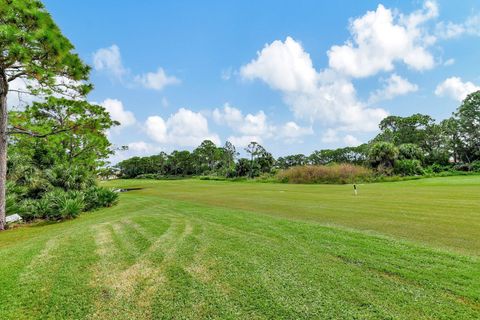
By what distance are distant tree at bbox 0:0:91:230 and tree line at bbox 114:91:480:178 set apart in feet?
141

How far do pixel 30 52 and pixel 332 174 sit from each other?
37.6m

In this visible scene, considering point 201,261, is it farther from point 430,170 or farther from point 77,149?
point 430,170

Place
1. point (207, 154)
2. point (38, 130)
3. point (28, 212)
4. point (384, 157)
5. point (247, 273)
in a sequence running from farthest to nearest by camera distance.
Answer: point (207, 154) → point (384, 157) → point (38, 130) → point (28, 212) → point (247, 273)

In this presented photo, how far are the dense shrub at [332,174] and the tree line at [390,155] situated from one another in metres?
4.21

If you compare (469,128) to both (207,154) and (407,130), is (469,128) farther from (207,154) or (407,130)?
(207,154)

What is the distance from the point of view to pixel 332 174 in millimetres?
38844

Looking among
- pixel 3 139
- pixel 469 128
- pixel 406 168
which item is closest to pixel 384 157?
pixel 406 168

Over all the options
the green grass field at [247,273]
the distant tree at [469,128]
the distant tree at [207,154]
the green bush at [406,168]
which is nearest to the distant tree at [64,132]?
the green grass field at [247,273]

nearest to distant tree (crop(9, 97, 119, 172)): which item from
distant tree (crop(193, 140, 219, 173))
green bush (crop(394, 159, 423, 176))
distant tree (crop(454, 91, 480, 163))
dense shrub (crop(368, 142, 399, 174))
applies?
dense shrub (crop(368, 142, 399, 174))

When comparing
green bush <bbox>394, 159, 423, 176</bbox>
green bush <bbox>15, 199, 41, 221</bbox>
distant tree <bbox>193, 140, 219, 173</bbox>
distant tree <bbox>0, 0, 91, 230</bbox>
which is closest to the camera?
distant tree <bbox>0, 0, 91, 230</bbox>

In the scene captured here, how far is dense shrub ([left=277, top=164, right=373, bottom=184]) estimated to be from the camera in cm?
3767

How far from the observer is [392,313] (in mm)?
3328

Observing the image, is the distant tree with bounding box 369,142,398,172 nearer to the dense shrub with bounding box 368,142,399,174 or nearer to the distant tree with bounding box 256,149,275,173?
the dense shrub with bounding box 368,142,399,174

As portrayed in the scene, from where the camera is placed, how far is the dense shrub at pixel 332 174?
1483 inches
